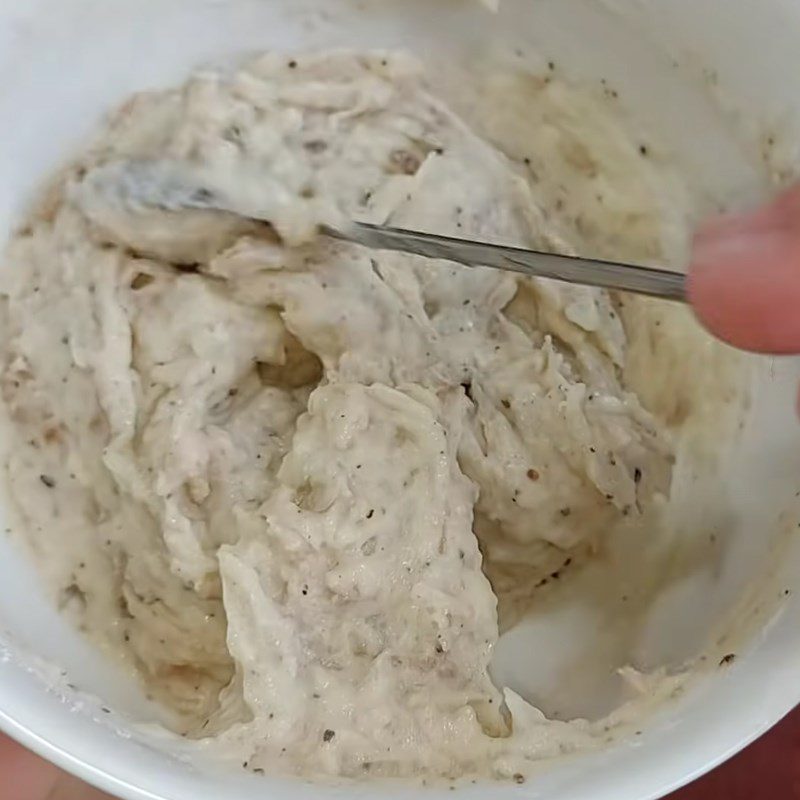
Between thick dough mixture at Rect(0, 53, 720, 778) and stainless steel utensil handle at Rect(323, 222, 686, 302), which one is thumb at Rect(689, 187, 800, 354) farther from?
thick dough mixture at Rect(0, 53, 720, 778)

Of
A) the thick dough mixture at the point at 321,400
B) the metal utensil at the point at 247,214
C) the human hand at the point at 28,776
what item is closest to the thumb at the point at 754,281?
the metal utensil at the point at 247,214

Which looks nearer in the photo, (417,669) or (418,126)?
(417,669)

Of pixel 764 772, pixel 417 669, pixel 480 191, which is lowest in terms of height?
pixel 764 772

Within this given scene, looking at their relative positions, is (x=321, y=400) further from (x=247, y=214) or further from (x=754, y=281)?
(x=754, y=281)

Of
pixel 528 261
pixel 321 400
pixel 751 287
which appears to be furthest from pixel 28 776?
pixel 751 287

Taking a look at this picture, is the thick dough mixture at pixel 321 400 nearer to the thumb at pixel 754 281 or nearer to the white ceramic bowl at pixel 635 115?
the white ceramic bowl at pixel 635 115

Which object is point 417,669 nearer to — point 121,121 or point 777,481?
point 777,481

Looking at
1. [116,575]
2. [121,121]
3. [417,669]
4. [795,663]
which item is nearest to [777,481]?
[795,663]
